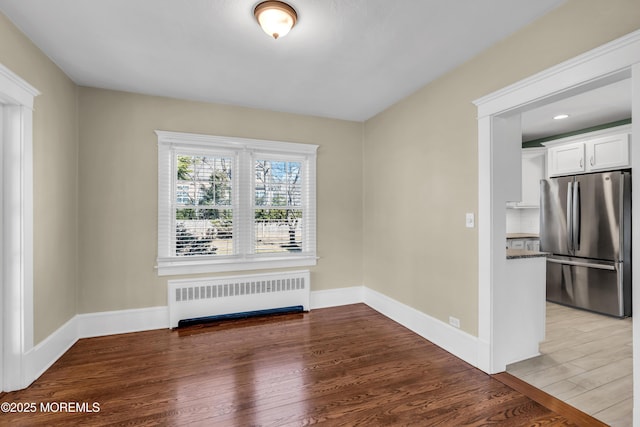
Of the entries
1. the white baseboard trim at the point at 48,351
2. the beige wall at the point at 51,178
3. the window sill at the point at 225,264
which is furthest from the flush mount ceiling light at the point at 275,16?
the white baseboard trim at the point at 48,351

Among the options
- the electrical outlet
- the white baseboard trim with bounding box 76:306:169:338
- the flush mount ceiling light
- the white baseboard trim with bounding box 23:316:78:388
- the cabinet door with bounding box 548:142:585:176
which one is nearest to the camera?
the flush mount ceiling light

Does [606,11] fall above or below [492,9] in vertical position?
below

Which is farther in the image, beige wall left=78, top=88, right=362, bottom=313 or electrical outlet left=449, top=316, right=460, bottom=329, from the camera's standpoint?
beige wall left=78, top=88, right=362, bottom=313

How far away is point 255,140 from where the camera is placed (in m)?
4.02

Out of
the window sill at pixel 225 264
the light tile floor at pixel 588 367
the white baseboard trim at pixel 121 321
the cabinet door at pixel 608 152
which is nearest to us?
the light tile floor at pixel 588 367

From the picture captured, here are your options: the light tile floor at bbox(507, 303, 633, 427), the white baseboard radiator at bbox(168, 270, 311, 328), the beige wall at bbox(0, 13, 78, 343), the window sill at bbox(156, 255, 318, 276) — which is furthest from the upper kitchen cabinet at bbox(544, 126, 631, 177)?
the beige wall at bbox(0, 13, 78, 343)

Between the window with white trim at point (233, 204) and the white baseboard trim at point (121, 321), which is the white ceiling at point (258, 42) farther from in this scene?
the white baseboard trim at point (121, 321)

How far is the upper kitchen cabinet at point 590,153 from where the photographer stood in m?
Answer: 4.09

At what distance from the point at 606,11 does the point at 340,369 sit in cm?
306

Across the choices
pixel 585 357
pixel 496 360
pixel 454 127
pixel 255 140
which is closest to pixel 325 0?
pixel 454 127

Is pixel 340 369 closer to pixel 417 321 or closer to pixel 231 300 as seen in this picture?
pixel 417 321

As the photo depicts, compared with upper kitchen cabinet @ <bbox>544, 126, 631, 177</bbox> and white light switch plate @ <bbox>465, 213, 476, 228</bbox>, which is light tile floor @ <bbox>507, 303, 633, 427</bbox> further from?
upper kitchen cabinet @ <bbox>544, 126, 631, 177</bbox>

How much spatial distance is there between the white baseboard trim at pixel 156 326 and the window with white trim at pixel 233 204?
561 millimetres

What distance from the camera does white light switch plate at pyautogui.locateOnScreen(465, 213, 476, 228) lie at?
9.02 feet
